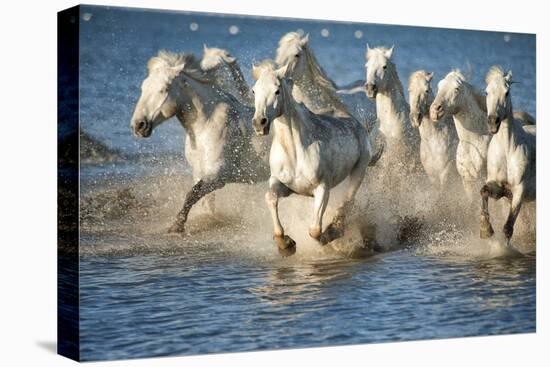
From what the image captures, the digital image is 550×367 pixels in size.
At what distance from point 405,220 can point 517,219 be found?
1340 mm

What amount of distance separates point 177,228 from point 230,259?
21.9 inches

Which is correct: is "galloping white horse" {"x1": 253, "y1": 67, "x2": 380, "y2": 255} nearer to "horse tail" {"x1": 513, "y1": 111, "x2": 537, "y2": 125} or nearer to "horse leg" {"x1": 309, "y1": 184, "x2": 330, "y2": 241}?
"horse leg" {"x1": 309, "y1": 184, "x2": 330, "y2": 241}

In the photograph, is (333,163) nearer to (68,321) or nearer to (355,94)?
(355,94)

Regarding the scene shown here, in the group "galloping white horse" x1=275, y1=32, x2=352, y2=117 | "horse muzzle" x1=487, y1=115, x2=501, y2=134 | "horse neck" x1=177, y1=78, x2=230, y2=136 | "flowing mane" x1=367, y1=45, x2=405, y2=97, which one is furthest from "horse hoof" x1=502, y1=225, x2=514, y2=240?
"horse neck" x1=177, y1=78, x2=230, y2=136

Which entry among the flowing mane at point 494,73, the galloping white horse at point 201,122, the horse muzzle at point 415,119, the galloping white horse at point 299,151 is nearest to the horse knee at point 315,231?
the galloping white horse at point 299,151

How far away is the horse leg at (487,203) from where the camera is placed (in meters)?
12.3

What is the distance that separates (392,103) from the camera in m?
11.9

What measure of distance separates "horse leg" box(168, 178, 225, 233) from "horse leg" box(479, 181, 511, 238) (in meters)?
2.78

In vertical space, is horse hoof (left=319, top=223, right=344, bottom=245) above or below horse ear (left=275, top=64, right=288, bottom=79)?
below

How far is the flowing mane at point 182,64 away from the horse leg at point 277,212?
1059 mm

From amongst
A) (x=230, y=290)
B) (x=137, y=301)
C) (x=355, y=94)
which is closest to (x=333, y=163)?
(x=355, y=94)

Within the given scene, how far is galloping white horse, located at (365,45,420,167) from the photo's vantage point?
1174 centimetres

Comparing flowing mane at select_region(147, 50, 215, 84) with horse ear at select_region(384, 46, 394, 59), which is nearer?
flowing mane at select_region(147, 50, 215, 84)

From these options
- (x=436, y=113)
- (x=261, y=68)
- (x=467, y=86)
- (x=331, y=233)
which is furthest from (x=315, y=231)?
(x=467, y=86)
